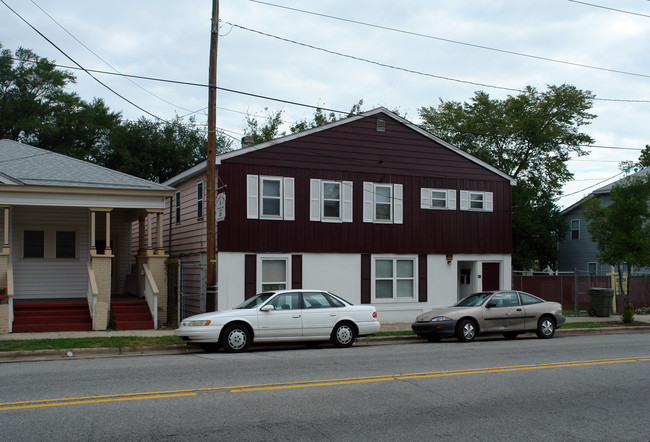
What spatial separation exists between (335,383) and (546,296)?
66.1 ft

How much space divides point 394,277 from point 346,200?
10.9 ft

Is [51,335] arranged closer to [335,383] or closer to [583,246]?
[335,383]

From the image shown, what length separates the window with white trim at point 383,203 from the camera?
22.2 metres

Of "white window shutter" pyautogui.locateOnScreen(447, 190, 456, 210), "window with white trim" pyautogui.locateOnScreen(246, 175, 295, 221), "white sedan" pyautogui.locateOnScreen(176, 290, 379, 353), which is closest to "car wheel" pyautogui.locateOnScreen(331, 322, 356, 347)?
"white sedan" pyautogui.locateOnScreen(176, 290, 379, 353)

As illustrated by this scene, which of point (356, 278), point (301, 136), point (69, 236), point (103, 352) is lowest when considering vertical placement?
point (103, 352)

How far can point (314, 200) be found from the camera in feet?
70.0

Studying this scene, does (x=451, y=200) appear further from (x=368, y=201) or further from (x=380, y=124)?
(x=380, y=124)

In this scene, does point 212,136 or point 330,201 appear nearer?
point 212,136

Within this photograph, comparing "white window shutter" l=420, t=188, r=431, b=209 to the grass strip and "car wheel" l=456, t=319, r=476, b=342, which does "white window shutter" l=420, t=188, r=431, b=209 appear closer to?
"car wheel" l=456, t=319, r=476, b=342

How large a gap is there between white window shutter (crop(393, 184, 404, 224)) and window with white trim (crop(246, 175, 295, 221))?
397 centimetres

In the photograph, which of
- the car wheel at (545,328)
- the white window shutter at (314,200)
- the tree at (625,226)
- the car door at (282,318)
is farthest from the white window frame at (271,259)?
the tree at (625,226)

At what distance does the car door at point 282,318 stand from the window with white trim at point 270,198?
6015 mm

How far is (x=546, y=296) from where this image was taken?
27438mm

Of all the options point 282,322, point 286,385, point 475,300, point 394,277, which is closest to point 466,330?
point 475,300
